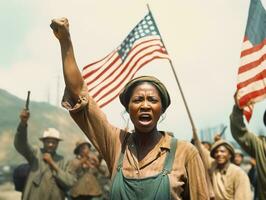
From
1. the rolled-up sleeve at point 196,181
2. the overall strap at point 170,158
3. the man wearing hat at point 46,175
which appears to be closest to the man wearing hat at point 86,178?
the man wearing hat at point 46,175

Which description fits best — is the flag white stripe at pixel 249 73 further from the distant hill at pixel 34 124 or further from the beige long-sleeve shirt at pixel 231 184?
the distant hill at pixel 34 124

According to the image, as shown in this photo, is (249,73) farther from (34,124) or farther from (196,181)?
(34,124)

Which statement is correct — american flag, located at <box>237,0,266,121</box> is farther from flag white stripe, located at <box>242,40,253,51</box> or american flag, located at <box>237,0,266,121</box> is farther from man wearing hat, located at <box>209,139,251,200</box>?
man wearing hat, located at <box>209,139,251,200</box>

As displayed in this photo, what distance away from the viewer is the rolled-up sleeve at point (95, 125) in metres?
3.45

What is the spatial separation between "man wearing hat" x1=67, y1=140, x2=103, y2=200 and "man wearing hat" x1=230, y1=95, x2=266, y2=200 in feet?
12.2

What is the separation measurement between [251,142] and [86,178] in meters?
3.91

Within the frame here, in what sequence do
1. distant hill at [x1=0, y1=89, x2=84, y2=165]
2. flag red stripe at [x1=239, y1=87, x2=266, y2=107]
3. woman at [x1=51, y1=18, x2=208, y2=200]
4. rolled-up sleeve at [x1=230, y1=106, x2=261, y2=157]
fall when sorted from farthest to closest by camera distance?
distant hill at [x1=0, y1=89, x2=84, y2=165], flag red stripe at [x1=239, y1=87, x2=266, y2=107], rolled-up sleeve at [x1=230, y1=106, x2=261, y2=157], woman at [x1=51, y1=18, x2=208, y2=200]

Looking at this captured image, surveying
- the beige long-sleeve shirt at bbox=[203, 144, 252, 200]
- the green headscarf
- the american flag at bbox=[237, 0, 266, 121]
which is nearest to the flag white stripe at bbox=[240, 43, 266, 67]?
the american flag at bbox=[237, 0, 266, 121]

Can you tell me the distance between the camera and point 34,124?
11688 centimetres

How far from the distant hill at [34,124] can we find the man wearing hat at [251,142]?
81951mm

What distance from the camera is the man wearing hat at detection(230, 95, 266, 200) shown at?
22.1 ft

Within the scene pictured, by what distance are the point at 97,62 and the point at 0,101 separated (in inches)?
4984

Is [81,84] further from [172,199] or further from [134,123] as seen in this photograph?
[172,199]

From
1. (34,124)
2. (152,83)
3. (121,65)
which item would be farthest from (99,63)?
(34,124)
